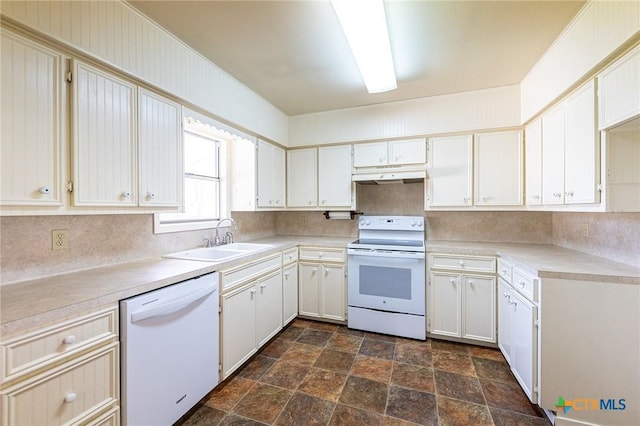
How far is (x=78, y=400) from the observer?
1190 millimetres

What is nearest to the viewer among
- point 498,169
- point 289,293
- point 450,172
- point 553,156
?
point 553,156

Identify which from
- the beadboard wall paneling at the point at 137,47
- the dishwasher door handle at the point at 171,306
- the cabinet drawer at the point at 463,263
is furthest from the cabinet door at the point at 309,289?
the beadboard wall paneling at the point at 137,47

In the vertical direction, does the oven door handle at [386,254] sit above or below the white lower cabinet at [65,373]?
above

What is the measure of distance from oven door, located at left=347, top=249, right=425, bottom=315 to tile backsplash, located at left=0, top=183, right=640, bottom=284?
0.70 meters

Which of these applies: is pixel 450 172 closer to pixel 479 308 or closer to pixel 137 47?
pixel 479 308

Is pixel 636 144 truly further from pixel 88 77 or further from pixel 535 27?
pixel 88 77

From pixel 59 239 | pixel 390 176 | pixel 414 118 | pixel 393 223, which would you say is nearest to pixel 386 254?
pixel 393 223

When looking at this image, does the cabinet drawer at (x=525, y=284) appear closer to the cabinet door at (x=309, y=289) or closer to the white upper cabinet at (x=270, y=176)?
the cabinet door at (x=309, y=289)

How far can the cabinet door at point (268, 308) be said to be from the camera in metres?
2.49

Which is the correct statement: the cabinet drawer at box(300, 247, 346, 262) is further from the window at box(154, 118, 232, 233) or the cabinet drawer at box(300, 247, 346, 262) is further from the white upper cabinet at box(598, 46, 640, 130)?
the white upper cabinet at box(598, 46, 640, 130)

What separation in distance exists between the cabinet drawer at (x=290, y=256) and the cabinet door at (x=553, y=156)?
2409mm

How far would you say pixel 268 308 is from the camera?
8.64 ft

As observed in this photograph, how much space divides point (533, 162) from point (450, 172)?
707 mm

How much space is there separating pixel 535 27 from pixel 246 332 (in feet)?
10.2
